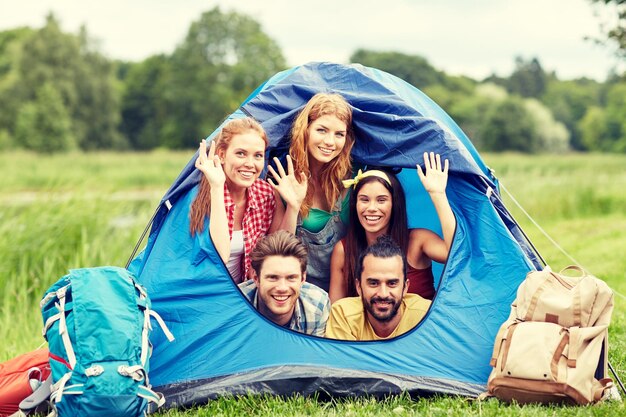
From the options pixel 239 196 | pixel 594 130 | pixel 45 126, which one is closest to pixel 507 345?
pixel 239 196

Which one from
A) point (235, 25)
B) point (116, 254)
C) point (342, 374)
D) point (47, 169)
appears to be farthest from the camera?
point (235, 25)

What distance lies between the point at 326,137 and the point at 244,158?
0.47 metres

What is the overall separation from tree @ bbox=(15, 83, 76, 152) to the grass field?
2237cm

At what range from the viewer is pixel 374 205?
446 centimetres

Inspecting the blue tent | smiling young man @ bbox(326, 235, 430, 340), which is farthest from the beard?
the blue tent

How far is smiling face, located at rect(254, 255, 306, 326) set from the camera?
160 inches

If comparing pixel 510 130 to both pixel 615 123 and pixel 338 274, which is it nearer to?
pixel 615 123

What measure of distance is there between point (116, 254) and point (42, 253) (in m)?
0.68

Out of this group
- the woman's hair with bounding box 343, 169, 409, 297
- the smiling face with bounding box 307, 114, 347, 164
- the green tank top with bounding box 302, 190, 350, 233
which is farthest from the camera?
the green tank top with bounding box 302, 190, 350, 233

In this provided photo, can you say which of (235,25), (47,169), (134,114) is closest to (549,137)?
(235,25)

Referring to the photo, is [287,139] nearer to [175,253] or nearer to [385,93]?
[385,93]

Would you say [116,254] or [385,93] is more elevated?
[385,93]

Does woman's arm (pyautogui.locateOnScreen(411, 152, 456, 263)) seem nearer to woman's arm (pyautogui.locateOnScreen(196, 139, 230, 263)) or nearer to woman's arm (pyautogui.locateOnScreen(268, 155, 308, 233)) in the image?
woman's arm (pyautogui.locateOnScreen(268, 155, 308, 233))

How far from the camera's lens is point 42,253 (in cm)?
671
